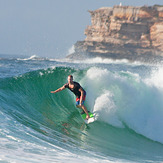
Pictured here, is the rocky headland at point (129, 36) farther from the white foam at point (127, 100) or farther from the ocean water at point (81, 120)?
the white foam at point (127, 100)

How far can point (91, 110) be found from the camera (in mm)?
9727

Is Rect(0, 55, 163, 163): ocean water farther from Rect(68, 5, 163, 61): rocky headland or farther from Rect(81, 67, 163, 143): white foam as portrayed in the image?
Rect(68, 5, 163, 61): rocky headland

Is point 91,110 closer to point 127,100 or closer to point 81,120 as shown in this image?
point 81,120

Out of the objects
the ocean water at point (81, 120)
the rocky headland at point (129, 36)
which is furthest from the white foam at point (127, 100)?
the rocky headland at point (129, 36)

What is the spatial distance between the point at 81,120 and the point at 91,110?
2.94ft

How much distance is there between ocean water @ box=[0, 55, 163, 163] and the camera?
17.9 feet

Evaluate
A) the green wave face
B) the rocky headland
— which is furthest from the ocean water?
the rocky headland

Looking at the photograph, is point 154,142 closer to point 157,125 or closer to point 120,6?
point 157,125

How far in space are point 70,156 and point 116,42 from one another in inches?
2813

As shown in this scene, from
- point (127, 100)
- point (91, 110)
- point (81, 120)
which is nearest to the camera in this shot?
point (81, 120)

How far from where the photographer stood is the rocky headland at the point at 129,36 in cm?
7394

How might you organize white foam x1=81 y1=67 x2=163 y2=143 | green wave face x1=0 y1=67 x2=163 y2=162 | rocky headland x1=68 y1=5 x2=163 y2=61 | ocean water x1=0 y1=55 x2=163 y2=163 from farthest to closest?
rocky headland x1=68 y1=5 x2=163 y2=61 → white foam x1=81 y1=67 x2=163 y2=143 → green wave face x1=0 y1=67 x2=163 y2=162 → ocean water x1=0 y1=55 x2=163 y2=163

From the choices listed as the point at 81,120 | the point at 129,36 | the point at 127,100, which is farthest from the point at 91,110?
the point at 129,36

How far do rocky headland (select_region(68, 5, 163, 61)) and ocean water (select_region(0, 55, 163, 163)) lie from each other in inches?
2423
